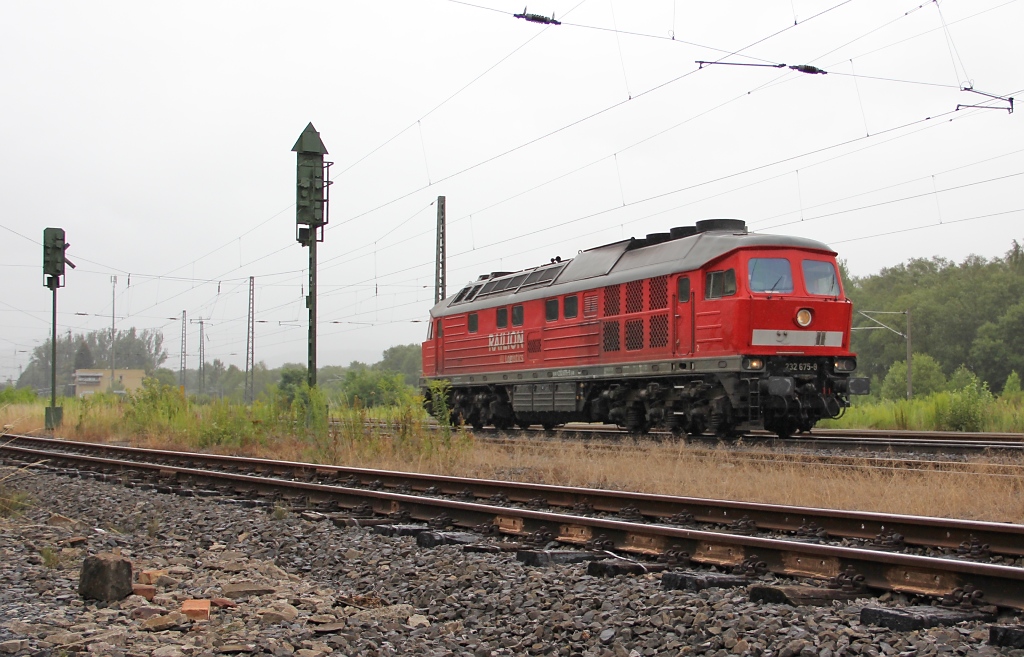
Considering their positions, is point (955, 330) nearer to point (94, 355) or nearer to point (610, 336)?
point (610, 336)

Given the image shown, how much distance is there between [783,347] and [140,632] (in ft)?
37.8

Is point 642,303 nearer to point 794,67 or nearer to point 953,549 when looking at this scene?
point 794,67

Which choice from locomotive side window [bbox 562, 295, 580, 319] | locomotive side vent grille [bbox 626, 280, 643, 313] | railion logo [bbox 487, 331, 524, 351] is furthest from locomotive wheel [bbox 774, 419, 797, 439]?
railion logo [bbox 487, 331, 524, 351]

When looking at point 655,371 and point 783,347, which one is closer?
point 783,347

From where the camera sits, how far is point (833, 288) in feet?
50.3

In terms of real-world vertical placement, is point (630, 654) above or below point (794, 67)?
below

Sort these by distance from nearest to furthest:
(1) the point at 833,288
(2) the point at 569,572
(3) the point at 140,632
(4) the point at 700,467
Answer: (3) the point at 140,632
(2) the point at 569,572
(4) the point at 700,467
(1) the point at 833,288

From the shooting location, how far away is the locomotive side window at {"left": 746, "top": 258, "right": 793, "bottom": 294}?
47.3 feet

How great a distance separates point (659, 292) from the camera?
15.9m

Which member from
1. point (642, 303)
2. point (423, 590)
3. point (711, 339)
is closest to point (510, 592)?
point (423, 590)

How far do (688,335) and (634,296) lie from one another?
1.68 metres

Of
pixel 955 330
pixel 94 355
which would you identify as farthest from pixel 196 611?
pixel 94 355

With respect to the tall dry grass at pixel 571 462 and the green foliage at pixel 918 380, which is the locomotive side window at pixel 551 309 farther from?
the green foliage at pixel 918 380

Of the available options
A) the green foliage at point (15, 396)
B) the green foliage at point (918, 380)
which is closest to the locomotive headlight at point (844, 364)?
the green foliage at point (15, 396)
